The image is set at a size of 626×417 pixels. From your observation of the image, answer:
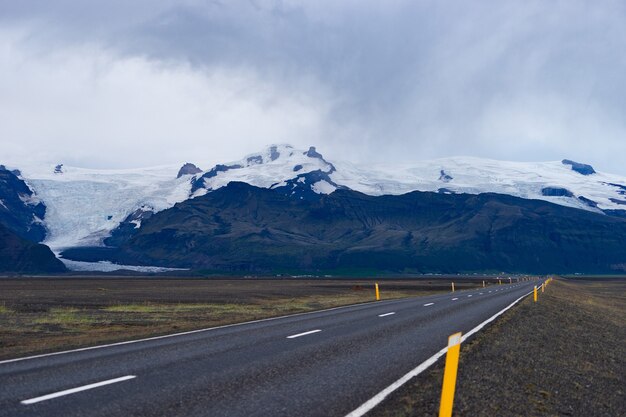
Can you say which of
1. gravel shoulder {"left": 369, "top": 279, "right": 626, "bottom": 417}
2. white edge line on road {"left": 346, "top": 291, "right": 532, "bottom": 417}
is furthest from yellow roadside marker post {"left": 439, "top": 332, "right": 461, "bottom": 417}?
white edge line on road {"left": 346, "top": 291, "right": 532, "bottom": 417}

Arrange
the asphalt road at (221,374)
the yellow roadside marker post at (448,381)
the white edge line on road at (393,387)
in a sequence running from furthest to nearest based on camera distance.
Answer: the asphalt road at (221,374), the white edge line on road at (393,387), the yellow roadside marker post at (448,381)

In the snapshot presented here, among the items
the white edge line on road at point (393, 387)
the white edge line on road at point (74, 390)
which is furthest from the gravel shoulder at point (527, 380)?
the white edge line on road at point (74, 390)

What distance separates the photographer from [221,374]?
488 inches

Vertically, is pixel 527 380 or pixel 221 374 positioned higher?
pixel 221 374

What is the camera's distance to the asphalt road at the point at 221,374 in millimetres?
9602

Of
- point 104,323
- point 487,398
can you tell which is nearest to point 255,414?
point 487,398

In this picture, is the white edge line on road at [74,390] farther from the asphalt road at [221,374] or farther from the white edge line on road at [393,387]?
the white edge line on road at [393,387]

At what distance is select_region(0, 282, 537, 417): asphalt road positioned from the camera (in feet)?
31.5

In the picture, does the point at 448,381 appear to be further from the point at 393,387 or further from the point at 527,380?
the point at 527,380

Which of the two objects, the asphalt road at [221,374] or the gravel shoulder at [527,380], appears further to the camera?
the gravel shoulder at [527,380]

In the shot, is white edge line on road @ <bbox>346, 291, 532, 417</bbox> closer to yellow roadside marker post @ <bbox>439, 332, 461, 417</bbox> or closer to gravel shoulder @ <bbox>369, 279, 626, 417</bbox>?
gravel shoulder @ <bbox>369, 279, 626, 417</bbox>

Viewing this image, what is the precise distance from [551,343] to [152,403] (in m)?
13.9

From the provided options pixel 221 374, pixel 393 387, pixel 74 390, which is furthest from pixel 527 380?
pixel 74 390

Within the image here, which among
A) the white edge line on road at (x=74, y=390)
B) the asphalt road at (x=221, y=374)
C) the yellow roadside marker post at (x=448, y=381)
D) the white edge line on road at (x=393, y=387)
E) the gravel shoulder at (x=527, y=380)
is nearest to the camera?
the yellow roadside marker post at (x=448, y=381)
